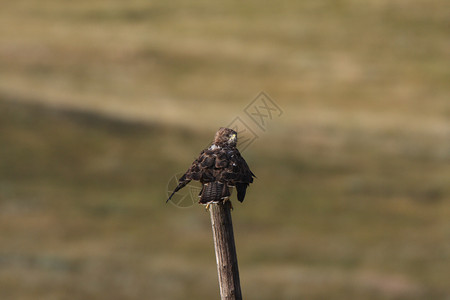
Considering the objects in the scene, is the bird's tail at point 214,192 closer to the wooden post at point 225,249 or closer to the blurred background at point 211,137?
the wooden post at point 225,249

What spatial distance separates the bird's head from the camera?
6.54 meters

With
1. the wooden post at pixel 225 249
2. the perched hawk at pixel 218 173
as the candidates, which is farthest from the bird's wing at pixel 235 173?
the wooden post at pixel 225 249

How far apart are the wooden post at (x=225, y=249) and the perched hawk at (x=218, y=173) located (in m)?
0.10

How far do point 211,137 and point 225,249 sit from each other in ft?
147

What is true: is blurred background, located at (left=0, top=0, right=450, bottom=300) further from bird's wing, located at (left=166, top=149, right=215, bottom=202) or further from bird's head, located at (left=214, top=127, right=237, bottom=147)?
bird's wing, located at (left=166, top=149, right=215, bottom=202)

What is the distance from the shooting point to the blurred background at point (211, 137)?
32.3 metres

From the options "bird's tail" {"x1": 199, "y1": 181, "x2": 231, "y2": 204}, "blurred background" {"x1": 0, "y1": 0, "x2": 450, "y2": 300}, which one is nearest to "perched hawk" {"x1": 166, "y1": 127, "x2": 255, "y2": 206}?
"bird's tail" {"x1": 199, "y1": 181, "x2": 231, "y2": 204}

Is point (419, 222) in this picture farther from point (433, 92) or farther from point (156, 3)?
point (156, 3)

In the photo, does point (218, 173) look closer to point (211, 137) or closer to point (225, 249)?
point (225, 249)

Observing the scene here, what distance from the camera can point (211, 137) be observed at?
51156mm

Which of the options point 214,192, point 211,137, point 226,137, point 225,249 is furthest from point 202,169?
point 211,137

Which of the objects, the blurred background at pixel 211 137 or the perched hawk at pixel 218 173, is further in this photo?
the blurred background at pixel 211 137

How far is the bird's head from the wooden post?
518mm

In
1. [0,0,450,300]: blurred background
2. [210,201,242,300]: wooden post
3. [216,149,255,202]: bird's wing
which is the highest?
[0,0,450,300]: blurred background
